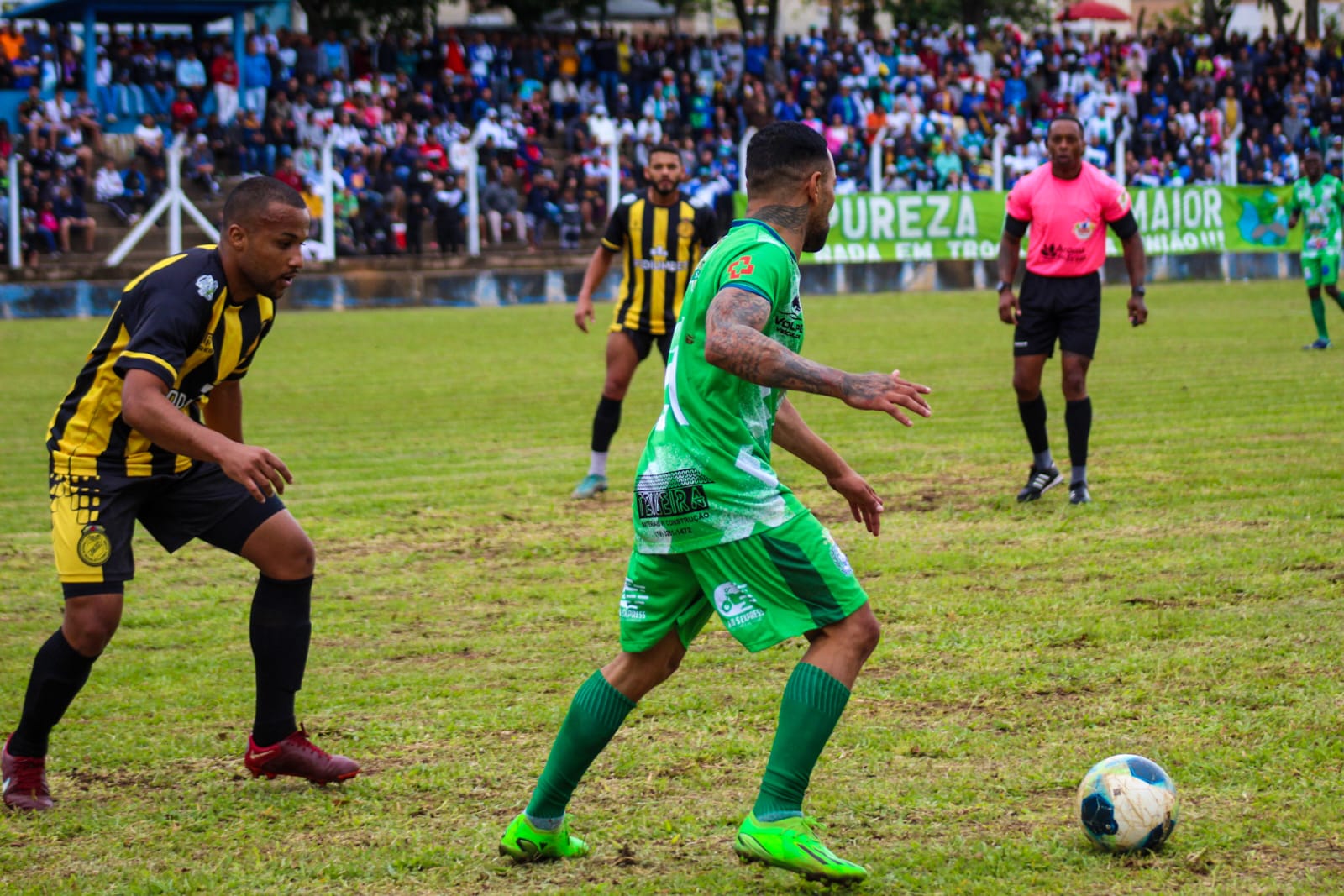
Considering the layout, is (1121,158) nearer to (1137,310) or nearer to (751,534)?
(1137,310)

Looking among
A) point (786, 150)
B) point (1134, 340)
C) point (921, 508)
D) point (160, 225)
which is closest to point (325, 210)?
point (160, 225)

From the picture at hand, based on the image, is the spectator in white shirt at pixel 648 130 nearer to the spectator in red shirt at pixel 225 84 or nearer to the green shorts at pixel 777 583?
the spectator in red shirt at pixel 225 84

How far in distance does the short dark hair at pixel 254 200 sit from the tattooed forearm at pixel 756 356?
5.02ft

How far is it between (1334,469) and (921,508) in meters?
2.77

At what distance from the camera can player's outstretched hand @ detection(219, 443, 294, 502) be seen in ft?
13.5

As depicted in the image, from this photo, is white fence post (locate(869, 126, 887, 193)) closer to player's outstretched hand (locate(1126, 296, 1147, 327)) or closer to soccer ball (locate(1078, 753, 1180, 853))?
player's outstretched hand (locate(1126, 296, 1147, 327))

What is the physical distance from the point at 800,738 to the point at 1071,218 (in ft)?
19.2

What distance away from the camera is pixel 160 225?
938 inches

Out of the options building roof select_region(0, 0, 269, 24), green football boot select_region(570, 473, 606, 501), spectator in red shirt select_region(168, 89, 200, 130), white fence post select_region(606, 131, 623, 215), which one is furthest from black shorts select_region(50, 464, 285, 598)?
building roof select_region(0, 0, 269, 24)

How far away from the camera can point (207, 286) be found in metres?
4.41

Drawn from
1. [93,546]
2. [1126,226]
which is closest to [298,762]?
[93,546]

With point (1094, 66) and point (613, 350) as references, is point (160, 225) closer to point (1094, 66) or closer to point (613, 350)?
point (613, 350)

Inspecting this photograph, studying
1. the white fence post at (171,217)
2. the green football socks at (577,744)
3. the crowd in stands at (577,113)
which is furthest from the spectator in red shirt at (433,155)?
the green football socks at (577,744)

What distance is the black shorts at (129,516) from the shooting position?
14.6ft
